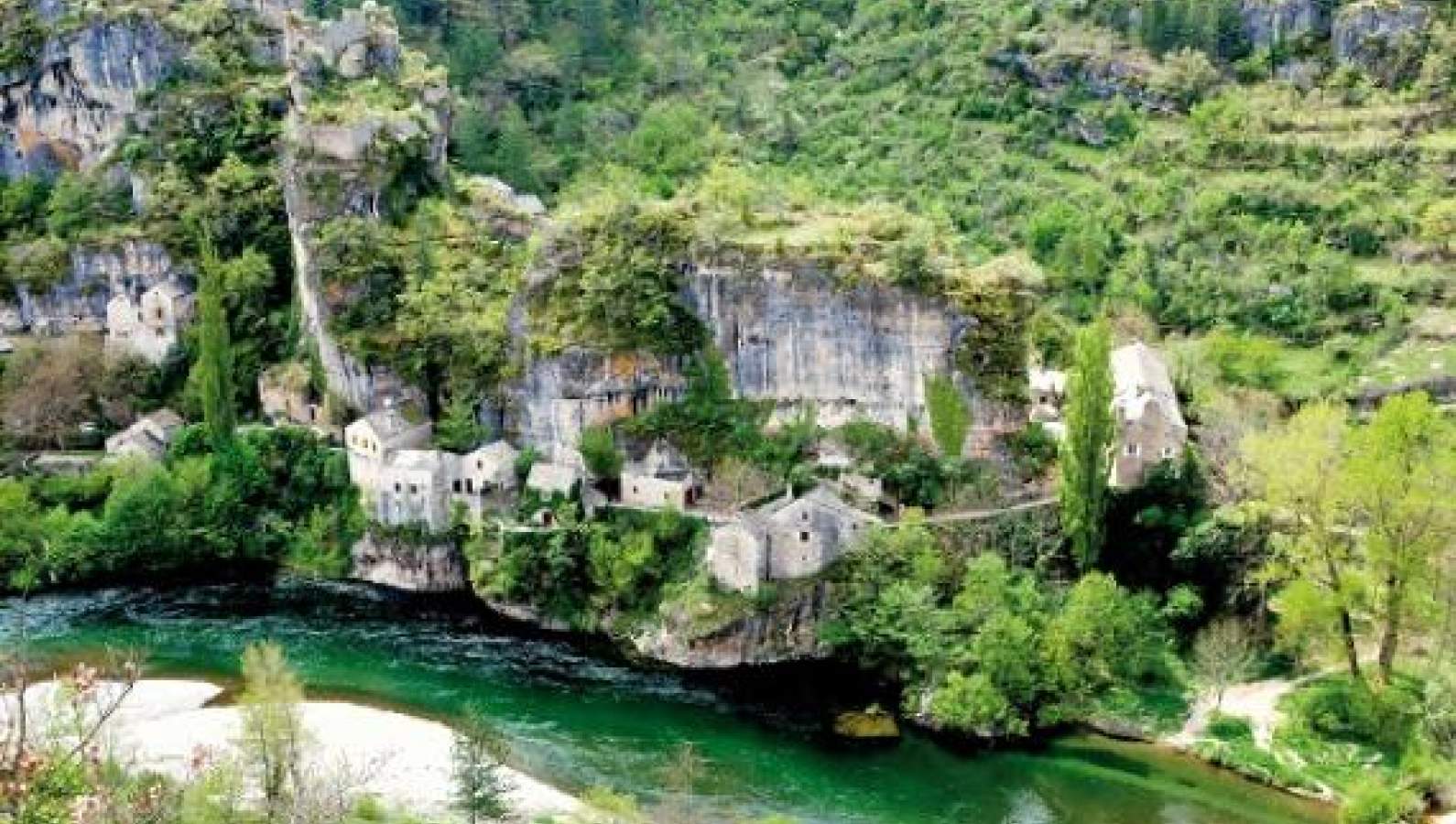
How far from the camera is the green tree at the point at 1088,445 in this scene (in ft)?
149

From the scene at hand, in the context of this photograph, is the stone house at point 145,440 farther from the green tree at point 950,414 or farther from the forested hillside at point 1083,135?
the green tree at point 950,414

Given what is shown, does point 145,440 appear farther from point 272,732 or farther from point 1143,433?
point 1143,433

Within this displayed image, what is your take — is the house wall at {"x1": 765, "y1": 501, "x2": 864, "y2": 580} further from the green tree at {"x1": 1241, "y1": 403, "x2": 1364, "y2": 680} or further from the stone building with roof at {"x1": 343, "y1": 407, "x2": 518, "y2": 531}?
the green tree at {"x1": 1241, "y1": 403, "x2": 1364, "y2": 680}

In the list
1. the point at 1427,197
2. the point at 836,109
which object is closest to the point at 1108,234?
the point at 1427,197

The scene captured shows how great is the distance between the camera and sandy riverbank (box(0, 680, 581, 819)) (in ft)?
127

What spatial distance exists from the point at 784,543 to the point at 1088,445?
8.71m

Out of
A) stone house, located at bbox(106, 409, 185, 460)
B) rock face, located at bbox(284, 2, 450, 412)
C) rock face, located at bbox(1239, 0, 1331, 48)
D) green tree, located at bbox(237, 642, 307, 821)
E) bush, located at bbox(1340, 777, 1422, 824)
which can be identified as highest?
rock face, located at bbox(1239, 0, 1331, 48)

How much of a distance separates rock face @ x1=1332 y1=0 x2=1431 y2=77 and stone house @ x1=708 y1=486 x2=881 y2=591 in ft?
112

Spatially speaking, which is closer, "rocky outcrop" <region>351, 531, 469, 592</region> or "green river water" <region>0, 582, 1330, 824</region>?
"green river water" <region>0, 582, 1330, 824</region>

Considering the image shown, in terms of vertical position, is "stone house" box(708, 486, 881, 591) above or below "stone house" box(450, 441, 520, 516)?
below

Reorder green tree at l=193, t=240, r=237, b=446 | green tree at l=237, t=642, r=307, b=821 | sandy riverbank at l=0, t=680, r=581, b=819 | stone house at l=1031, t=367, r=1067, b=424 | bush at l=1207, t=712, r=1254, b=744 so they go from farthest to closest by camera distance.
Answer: green tree at l=193, t=240, r=237, b=446 < stone house at l=1031, t=367, r=1067, b=424 < bush at l=1207, t=712, r=1254, b=744 < sandy riverbank at l=0, t=680, r=581, b=819 < green tree at l=237, t=642, r=307, b=821

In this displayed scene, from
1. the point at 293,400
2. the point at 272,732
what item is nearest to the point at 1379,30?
the point at 293,400

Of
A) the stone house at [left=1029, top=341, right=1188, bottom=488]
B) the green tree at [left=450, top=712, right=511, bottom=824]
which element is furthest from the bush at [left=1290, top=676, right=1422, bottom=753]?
the green tree at [left=450, top=712, right=511, bottom=824]

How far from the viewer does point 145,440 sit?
188ft
